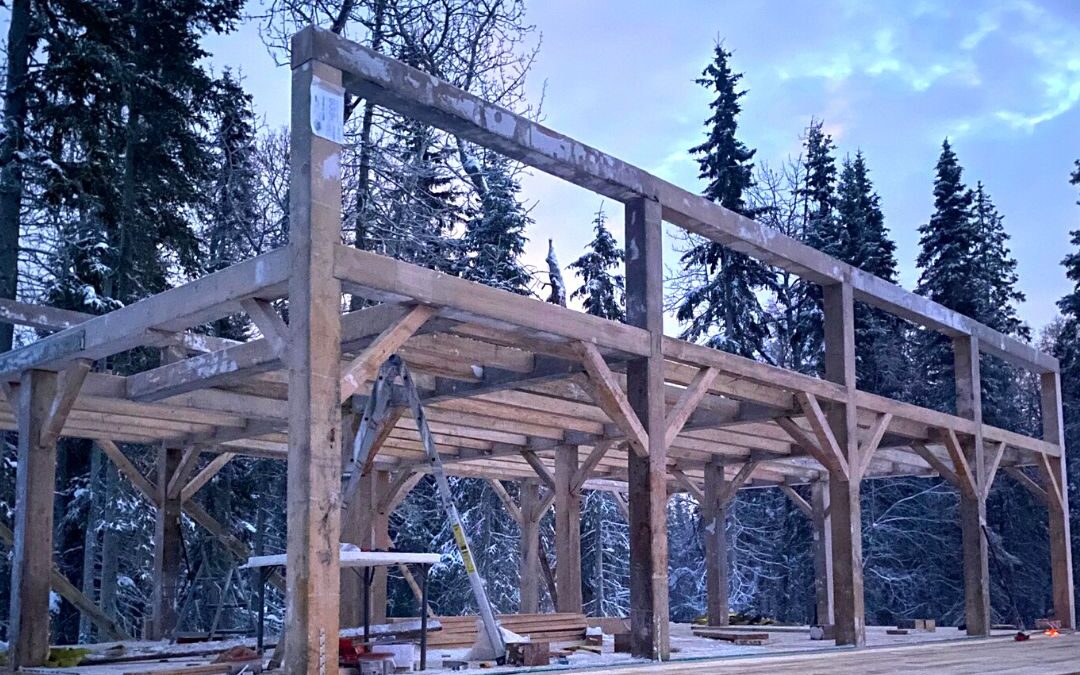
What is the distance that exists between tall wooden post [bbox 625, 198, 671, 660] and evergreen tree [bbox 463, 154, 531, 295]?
14.3 meters

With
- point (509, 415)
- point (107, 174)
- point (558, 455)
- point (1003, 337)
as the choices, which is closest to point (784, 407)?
point (509, 415)

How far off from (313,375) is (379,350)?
2.62 ft

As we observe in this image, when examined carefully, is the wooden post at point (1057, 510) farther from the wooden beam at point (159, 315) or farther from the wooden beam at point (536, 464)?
the wooden beam at point (159, 315)

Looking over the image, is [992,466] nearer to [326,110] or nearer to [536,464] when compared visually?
[536,464]

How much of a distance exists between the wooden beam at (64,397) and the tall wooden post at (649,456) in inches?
211

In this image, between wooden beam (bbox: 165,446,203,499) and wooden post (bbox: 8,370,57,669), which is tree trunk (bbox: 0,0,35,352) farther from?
wooden post (bbox: 8,370,57,669)

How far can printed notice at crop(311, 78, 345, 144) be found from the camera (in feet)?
27.2

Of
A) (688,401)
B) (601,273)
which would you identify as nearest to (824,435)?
(688,401)

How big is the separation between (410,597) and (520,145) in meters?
26.9

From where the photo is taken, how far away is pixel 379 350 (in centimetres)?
856

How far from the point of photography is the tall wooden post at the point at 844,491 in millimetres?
14047

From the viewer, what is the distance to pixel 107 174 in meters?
20.3

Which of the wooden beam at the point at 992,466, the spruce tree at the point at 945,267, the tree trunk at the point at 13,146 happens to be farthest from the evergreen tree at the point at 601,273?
the tree trunk at the point at 13,146

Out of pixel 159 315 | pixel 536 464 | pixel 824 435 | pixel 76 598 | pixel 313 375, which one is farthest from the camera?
pixel 536 464
